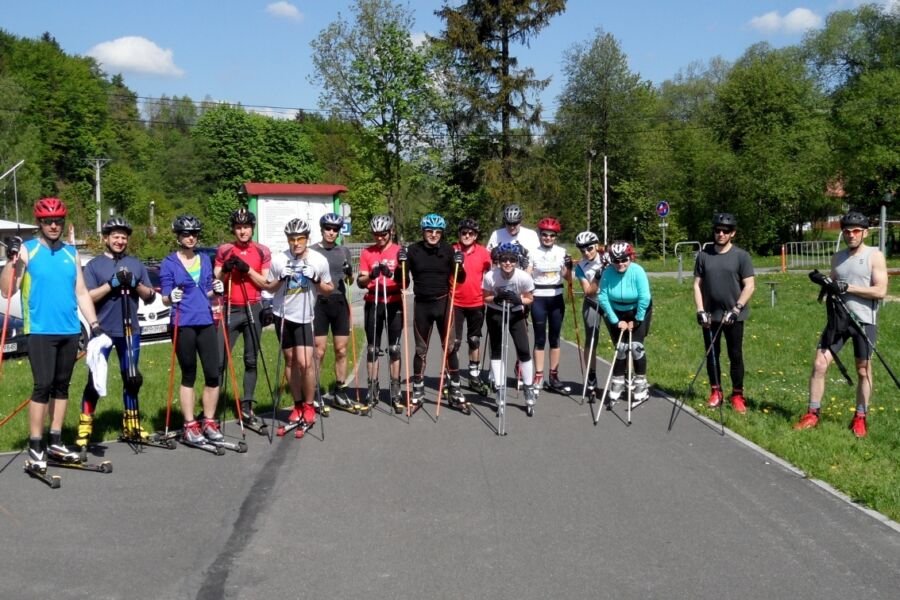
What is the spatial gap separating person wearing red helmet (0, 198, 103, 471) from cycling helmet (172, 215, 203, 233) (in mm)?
1019

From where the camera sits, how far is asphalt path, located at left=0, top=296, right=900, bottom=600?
16.1ft

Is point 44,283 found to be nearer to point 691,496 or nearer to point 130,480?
point 130,480

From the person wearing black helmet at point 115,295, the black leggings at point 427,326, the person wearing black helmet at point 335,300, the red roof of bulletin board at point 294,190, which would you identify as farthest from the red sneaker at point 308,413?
the red roof of bulletin board at point 294,190

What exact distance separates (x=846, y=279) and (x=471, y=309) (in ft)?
12.8

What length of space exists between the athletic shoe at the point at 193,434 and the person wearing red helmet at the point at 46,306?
1.28 meters

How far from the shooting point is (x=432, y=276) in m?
9.61

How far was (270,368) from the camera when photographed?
12.9 metres

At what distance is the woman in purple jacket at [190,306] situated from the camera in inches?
313

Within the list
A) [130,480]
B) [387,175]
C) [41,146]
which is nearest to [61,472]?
[130,480]

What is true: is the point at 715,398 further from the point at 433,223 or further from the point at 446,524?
the point at 446,524

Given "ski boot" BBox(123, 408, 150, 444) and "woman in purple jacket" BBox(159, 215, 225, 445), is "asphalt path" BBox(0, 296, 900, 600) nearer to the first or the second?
"ski boot" BBox(123, 408, 150, 444)

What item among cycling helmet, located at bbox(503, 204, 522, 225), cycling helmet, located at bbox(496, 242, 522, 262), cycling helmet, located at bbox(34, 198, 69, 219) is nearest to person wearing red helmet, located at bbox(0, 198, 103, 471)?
cycling helmet, located at bbox(34, 198, 69, 219)

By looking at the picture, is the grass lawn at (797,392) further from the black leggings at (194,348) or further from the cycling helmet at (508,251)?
the black leggings at (194,348)

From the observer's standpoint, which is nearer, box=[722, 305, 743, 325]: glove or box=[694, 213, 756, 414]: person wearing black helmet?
box=[722, 305, 743, 325]: glove
